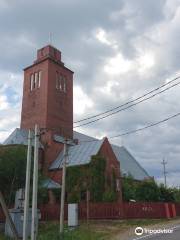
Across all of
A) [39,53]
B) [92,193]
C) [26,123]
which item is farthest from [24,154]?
[39,53]

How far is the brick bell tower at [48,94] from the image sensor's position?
177ft

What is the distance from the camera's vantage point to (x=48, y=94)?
54.3m

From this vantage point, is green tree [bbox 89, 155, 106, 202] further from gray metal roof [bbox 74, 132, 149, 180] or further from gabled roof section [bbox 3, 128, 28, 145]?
gray metal roof [bbox 74, 132, 149, 180]

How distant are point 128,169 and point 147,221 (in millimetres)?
30915

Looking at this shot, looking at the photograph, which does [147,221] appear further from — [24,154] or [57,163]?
[57,163]

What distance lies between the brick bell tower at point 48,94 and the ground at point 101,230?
23.2m

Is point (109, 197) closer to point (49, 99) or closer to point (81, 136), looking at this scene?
point (49, 99)

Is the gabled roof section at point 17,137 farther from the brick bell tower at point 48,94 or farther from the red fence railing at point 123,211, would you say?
the red fence railing at point 123,211

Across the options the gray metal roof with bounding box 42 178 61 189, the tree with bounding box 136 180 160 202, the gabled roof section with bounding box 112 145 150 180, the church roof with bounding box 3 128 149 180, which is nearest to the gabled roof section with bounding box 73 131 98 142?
the church roof with bounding box 3 128 149 180

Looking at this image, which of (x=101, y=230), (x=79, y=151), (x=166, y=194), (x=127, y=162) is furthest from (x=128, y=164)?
(x=101, y=230)

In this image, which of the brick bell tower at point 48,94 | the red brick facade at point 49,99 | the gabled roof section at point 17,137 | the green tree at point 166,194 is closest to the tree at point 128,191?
the green tree at point 166,194

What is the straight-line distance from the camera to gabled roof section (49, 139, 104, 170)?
46.5m

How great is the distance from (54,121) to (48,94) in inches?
152

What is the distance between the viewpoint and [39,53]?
2338 inches
